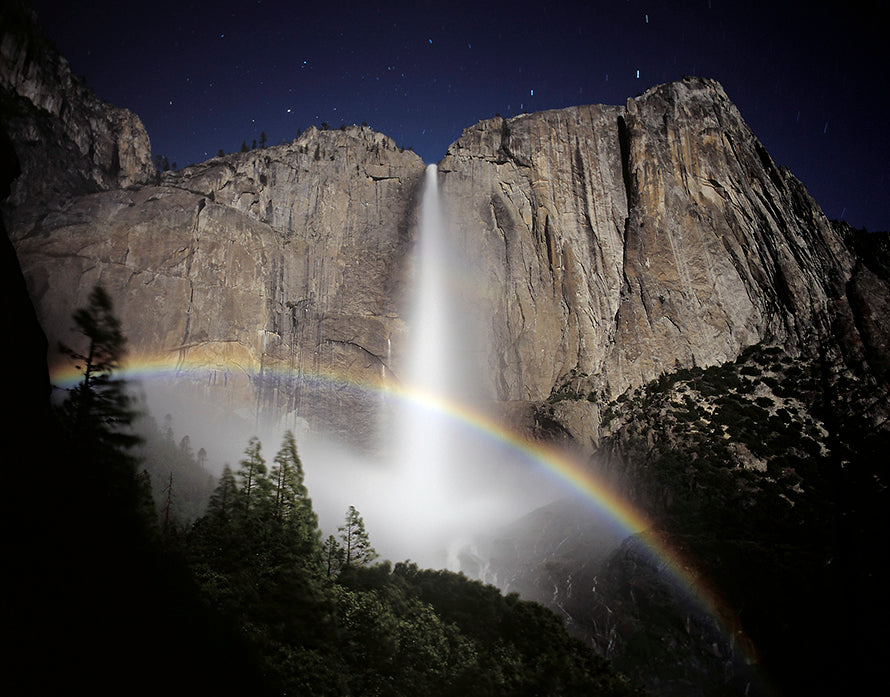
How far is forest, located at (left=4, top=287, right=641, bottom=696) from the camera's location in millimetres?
7664

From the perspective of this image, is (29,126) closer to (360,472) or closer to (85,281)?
(85,281)

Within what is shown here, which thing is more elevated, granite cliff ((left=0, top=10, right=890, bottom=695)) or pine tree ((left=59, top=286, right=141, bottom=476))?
granite cliff ((left=0, top=10, right=890, bottom=695))

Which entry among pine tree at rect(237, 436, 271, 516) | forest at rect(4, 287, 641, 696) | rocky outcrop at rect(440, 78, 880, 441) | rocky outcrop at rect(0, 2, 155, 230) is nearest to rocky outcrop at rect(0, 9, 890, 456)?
rocky outcrop at rect(440, 78, 880, 441)

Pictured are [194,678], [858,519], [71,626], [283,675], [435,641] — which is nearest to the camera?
[71,626]

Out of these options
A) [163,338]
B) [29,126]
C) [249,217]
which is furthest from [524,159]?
[29,126]

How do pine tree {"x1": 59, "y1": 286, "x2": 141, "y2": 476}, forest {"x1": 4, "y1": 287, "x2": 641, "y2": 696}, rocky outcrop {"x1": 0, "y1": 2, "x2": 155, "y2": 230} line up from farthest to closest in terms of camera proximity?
1. rocky outcrop {"x1": 0, "y1": 2, "x2": 155, "y2": 230}
2. pine tree {"x1": 59, "y1": 286, "x2": 141, "y2": 476}
3. forest {"x1": 4, "y1": 287, "x2": 641, "y2": 696}

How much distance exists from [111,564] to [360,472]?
1625 inches

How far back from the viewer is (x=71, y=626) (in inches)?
348

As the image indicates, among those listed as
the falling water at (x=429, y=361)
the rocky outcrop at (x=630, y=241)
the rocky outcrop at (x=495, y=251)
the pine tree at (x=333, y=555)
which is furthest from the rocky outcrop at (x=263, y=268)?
the pine tree at (x=333, y=555)

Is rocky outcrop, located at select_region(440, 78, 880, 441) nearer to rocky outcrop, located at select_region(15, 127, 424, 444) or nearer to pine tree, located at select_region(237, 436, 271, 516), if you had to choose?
rocky outcrop, located at select_region(15, 127, 424, 444)

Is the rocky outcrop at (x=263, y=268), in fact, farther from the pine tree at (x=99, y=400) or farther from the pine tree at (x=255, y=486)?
the pine tree at (x=99, y=400)

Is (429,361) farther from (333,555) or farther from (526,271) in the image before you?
(333,555)

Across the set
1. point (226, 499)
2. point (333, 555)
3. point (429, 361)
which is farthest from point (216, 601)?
point (429, 361)

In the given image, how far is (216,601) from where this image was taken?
65.8 ft
